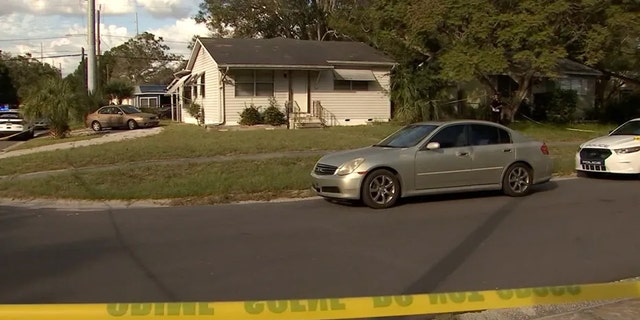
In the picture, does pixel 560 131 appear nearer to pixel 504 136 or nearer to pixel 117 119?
pixel 504 136

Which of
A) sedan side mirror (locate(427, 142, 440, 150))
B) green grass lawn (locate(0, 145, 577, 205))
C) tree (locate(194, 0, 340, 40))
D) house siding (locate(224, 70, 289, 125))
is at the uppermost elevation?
tree (locate(194, 0, 340, 40))

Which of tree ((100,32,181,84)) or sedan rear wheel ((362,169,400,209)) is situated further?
tree ((100,32,181,84))

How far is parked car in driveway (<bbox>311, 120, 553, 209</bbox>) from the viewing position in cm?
1001

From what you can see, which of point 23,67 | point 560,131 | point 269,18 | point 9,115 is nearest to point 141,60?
point 23,67

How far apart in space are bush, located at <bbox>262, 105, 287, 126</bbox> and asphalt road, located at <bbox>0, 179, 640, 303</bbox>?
1827cm

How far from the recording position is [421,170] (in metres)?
10.3

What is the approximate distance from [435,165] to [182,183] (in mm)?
5232

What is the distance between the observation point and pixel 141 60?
9638 centimetres

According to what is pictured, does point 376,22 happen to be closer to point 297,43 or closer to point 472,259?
point 297,43

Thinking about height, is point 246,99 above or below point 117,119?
above

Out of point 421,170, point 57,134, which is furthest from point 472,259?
point 57,134

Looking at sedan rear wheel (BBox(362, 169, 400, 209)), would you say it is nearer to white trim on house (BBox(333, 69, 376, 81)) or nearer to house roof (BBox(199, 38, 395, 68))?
house roof (BBox(199, 38, 395, 68))

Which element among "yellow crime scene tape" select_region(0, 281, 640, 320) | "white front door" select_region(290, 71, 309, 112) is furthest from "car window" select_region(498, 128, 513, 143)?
"white front door" select_region(290, 71, 309, 112)

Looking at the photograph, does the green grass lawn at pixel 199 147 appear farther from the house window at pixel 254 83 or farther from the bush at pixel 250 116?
the house window at pixel 254 83
